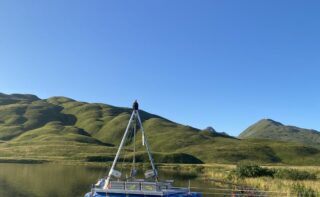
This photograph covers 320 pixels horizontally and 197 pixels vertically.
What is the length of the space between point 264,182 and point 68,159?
12970 centimetres

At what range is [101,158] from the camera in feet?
632

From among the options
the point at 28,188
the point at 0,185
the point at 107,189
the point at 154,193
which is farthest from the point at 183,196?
the point at 0,185

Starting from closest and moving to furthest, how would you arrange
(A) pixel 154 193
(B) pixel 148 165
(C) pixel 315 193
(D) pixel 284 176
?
(A) pixel 154 193
(C) pixel 315 193
(D) pixel 284 176
(B) pixel 148 165

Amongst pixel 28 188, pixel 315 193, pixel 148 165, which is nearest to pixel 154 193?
pixel 315 193

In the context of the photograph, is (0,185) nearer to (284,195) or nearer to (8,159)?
(284,195)

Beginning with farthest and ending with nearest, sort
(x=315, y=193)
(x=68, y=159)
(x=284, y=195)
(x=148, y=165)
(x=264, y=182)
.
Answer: (x=68, y=159)
(x=148, y=165)
(x=264, y=182)
(x=284, y=195)
(x=315, y=193)

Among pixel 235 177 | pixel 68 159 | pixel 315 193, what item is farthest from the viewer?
pixel 68 159

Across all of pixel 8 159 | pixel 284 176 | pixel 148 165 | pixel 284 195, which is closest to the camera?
pixel 284 195

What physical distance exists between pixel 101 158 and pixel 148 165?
1717 inches

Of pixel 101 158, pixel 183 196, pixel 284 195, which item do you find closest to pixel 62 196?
pixel 183 196

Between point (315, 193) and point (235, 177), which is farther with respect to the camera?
point (235, 177)

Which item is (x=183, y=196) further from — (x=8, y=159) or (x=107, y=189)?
(x=8, y=159)

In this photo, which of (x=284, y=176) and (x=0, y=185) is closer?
(x=0, y=185)

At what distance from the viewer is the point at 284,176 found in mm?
76562
